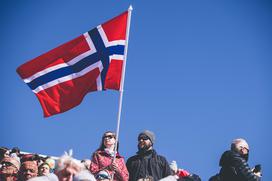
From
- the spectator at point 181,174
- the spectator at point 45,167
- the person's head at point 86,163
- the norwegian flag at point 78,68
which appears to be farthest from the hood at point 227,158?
the spectator at point 45,167

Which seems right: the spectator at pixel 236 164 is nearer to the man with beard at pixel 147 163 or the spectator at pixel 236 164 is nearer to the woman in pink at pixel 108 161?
the man with beard at pixel 147 163

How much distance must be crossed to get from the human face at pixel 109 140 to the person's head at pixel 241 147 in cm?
200

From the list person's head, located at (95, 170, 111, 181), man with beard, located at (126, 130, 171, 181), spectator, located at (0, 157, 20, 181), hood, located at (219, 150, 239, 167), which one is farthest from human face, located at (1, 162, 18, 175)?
hood, located at (219, 150, 239, 167)

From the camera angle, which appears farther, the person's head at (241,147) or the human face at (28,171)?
the person's head at (241,147)

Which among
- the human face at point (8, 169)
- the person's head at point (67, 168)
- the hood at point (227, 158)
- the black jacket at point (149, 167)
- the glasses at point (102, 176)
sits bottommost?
the person's head at point (67, 168)

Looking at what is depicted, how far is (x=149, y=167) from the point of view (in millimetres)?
10031

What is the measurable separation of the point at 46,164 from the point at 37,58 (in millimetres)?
2162

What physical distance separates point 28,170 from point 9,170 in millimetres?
325

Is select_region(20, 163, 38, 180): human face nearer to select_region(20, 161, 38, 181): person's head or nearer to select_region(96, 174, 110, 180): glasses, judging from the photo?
select_region(20, 161, 38, 181): person's head

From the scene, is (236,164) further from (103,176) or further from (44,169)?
(44,169)

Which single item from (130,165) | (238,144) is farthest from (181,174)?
(238,144)

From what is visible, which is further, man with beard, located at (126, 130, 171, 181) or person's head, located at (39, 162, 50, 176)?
man with beard, located at (126, 130, 171, 181)

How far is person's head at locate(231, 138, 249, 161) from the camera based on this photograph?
925 cm

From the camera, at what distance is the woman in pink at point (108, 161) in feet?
30.9
